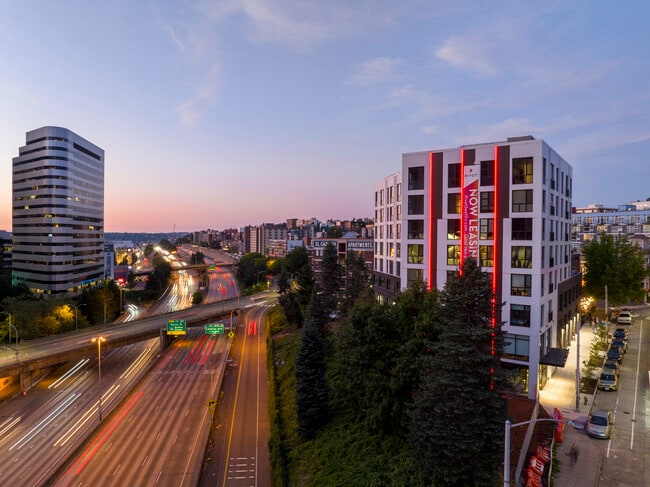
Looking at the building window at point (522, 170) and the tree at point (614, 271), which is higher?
the building window at point (522, 170)

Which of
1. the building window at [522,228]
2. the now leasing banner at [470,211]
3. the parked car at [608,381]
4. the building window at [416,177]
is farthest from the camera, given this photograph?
the building window at [416,177]

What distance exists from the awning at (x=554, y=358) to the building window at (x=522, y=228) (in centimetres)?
1126

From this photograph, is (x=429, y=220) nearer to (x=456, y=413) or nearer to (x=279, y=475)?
(x=456, y=413)

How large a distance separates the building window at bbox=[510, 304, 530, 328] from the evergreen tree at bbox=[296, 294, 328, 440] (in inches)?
721

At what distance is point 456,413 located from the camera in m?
20.0

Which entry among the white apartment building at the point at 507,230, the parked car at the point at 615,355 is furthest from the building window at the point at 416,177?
the parked car at the point at 615,355

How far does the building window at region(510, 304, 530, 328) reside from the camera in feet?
117

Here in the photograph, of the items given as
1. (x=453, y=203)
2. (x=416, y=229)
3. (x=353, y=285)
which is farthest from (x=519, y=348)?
(x=353, y=285)

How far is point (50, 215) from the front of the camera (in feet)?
336

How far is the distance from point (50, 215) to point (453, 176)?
106444mm

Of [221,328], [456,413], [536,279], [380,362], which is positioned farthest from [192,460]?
[536,279]

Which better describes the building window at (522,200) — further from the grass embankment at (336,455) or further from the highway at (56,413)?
the highway at (56,413)

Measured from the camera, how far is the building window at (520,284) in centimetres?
3584

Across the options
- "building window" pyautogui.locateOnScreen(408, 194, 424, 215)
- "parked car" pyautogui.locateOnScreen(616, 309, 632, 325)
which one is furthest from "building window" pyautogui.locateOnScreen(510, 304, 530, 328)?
"parked car" pyautogui.locateOnScreen(616, 309, 632, 325)
